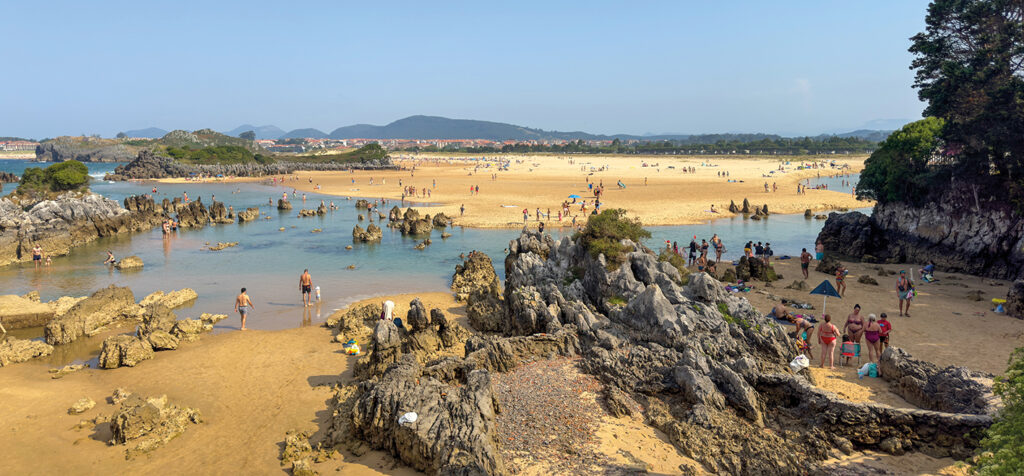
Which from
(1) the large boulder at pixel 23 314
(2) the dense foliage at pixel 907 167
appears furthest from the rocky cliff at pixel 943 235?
(1) the large boulder at pixel 23 314

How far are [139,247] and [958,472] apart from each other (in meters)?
39.8

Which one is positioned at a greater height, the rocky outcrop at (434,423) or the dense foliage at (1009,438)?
the dense foliage at (1009,438)

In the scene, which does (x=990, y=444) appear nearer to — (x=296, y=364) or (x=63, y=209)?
(x=296, y=364)

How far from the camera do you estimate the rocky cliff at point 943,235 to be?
22.6 metres

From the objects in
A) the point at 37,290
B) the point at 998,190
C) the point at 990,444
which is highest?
the point at 998,190

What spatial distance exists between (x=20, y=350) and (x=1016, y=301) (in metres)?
29.4

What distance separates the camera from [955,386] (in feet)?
36.9

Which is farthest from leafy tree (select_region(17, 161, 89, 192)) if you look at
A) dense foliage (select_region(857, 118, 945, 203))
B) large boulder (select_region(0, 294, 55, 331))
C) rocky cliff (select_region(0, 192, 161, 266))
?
dense foliage (select_region(857, 118, 945, 203))

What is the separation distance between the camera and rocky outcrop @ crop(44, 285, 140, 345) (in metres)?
17.3

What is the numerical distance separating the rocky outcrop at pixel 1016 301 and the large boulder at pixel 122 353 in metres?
25.6

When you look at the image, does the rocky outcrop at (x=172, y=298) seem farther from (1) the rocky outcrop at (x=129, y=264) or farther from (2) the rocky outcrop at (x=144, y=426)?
(2) the rocky outcrop at (x=144, y=426)

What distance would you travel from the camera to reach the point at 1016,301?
1773 centimetres

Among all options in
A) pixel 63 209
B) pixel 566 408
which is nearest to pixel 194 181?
pixel 63 209

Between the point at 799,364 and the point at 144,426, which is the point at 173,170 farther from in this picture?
the point at 799,364
